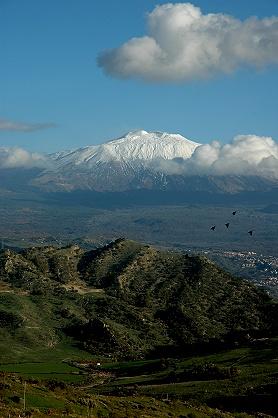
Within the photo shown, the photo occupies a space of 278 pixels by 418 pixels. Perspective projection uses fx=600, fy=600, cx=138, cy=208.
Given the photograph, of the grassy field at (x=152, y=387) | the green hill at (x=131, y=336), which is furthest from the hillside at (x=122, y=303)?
the grassy field at (x=152, y=387)

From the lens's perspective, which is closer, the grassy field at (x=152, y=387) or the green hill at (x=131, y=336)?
the grassy field at (x=152, y=387)

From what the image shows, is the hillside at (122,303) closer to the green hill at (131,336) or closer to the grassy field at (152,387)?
the green hill at (131,336)

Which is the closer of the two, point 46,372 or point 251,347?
point 46,372

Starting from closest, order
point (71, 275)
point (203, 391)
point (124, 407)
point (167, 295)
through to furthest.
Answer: point (124, 407) < point (203, 391) < point (167, 295) < point (71, 275)

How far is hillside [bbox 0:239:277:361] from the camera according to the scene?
329ft

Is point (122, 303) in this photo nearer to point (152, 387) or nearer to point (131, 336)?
point (131, 336)

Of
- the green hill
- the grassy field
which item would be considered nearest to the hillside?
the green hill

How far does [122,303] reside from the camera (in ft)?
389

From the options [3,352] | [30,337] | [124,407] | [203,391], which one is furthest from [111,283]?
[124,407]

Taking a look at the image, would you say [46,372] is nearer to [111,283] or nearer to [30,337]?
[30,337]

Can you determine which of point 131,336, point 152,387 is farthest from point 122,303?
point 152,387

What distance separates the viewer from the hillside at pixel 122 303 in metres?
100

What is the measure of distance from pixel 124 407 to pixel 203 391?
16.0m

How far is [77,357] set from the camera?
91500 mm
